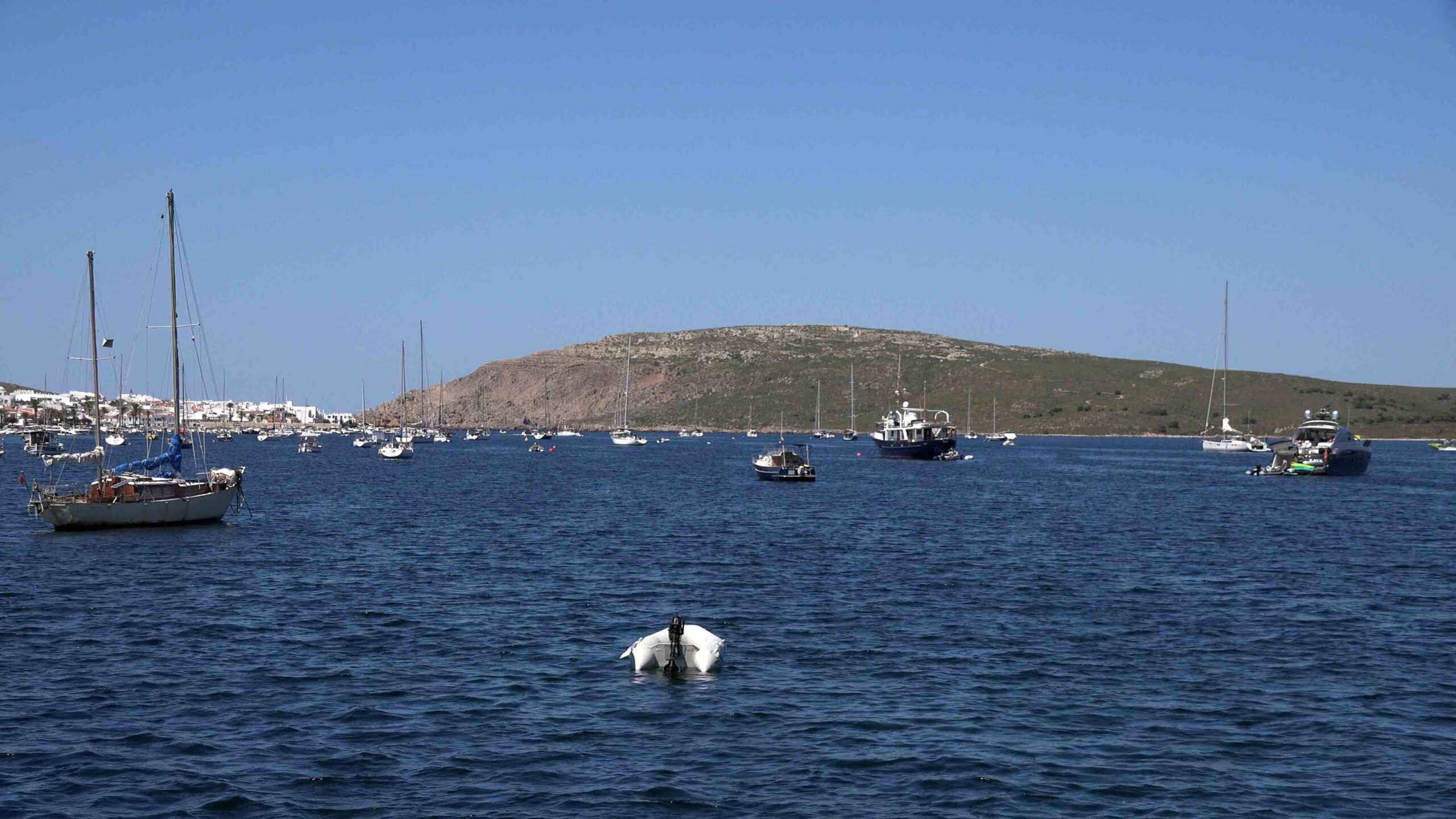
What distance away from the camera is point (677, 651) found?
26578mm

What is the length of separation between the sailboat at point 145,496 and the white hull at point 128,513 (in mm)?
24

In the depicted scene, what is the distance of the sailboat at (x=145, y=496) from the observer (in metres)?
54.1

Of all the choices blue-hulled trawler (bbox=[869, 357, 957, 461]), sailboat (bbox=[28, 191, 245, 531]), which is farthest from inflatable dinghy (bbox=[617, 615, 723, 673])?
blue-hulled trawler (bbox=[869, 357, 957, 461])

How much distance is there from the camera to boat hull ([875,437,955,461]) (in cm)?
14262

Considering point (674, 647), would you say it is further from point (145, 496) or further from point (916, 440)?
point (916, 440)

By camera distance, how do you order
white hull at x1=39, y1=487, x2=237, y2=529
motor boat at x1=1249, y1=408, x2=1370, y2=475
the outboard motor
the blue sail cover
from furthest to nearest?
1. motor boat at x1=1249, y1=408, x2=1370, y2=475
2. the blue sail cover
3. white hull at x1=39, y1=487, x2=237, y2=529
4. the outboard motor

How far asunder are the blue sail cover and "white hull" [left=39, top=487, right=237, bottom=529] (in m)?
2.16

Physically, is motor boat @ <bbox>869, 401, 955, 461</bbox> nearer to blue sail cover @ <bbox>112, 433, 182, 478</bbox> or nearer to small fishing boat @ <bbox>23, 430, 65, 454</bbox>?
blue sail cover @ <bbox>112, 433, 182, 478</bbox>

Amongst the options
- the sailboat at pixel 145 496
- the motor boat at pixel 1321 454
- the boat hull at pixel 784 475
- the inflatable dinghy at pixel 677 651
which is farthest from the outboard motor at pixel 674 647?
the motor boat at pixel 1321 454

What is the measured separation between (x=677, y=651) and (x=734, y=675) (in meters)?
1.29

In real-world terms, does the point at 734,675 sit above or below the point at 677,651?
below

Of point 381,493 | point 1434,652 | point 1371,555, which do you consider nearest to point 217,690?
point 1434,652

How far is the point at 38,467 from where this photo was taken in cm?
12850

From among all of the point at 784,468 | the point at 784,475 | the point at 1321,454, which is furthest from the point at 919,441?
the point at 784,475
